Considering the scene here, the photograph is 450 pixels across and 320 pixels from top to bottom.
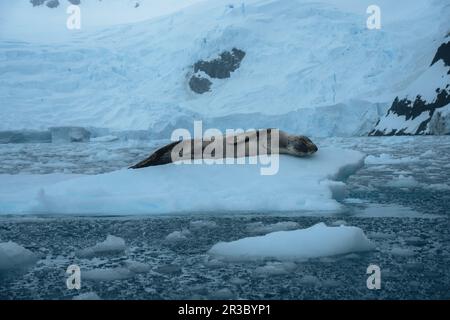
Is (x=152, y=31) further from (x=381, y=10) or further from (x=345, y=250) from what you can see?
(x=345, y=250)

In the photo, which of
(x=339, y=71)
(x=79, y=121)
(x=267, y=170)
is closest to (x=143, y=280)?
(x=267, y=170)

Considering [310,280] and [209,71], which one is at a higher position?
[209,71]

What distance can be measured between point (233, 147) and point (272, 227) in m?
2.81

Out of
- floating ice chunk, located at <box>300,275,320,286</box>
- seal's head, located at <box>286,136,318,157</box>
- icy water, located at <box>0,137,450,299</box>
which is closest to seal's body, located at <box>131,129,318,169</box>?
seal's head, located at <box>286,136,318,157</box>

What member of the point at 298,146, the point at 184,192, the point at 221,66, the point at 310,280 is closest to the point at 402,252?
the point at 310,280

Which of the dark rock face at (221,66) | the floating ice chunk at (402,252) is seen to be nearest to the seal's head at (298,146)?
the floating ice chunk at (402,252)

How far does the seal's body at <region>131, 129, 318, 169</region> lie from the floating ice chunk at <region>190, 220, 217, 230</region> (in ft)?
6.94

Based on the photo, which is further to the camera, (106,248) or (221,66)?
(221,66)

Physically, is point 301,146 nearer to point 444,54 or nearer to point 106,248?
point 106,248

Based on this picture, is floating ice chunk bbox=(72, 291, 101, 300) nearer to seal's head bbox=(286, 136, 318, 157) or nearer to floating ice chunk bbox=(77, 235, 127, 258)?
floating ice chunk bbox=(77, 235, 127, 258)

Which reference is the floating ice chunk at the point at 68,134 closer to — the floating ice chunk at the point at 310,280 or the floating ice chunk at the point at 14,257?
the floating ice chunk at the point at 14,257

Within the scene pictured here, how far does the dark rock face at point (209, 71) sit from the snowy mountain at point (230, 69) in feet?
0.46

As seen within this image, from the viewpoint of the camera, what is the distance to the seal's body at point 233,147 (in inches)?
289

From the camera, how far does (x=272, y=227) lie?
16.4 feet
